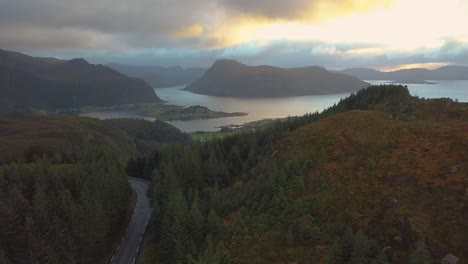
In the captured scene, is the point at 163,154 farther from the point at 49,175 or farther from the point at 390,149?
the point at 390,149

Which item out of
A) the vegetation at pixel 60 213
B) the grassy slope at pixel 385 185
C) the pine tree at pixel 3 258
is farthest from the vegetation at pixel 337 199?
the pine tree at pixel 3 258

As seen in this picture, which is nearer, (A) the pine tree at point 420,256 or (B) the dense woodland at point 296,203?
(A) the pine tree at point 420,256

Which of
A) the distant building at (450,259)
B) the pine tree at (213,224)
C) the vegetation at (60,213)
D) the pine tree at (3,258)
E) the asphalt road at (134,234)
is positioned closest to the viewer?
the distant building at (450,259)

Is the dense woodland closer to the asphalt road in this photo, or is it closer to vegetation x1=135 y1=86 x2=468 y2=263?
vegetation x1=135 y1=86 x2=468 y2=263

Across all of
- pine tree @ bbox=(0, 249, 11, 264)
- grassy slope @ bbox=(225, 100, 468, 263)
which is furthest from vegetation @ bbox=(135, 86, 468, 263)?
pine tree @ bbox=(0, 249, 11, 264)

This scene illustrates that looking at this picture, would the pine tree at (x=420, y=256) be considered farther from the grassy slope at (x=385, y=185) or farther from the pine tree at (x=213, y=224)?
the pine tree at (x=213, y=224)

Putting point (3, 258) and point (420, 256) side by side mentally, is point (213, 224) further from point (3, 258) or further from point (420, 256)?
point (420, 256)

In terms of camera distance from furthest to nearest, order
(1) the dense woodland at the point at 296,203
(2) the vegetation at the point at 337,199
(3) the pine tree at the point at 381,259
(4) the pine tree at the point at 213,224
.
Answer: (4) the pine tree at the point at 213,224, (1) the dense woodland at the point at 296,203, (2) the vegetation at the point at 337,199, (3) the pine tree at the point at 381,259

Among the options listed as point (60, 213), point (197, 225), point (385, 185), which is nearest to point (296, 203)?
point (385, 185)
